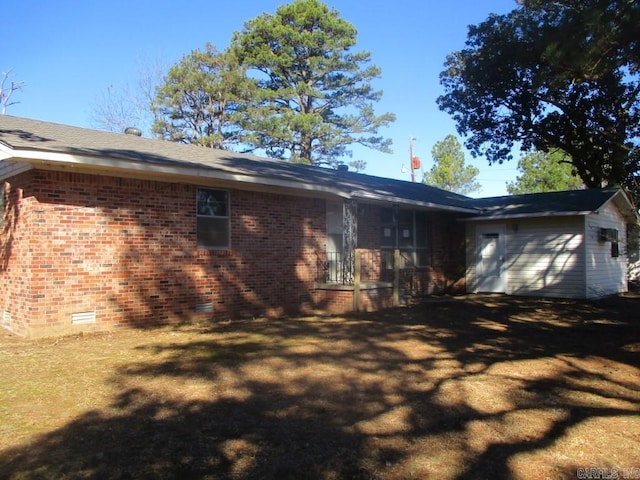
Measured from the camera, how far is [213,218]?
33.8 feet

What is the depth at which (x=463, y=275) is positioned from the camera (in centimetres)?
1702

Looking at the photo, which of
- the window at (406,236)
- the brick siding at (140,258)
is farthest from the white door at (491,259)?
the brick siding at (140,258)

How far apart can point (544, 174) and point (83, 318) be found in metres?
38.8

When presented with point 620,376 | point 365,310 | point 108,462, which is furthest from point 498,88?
point 108,462

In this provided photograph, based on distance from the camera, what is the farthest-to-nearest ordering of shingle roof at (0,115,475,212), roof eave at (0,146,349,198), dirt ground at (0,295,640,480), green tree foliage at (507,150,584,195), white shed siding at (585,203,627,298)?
green tree foliage at (507,150,584,195), white shed siding at (585,203,627,298), shingle roof at (0,115,475,212), roof eave at (0,146,349,198), dirt ground at (0,295,640,480)

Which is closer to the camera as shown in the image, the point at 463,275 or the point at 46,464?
the point at 46,464

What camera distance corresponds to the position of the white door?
16188mm

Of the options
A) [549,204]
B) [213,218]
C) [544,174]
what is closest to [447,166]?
[544,174]

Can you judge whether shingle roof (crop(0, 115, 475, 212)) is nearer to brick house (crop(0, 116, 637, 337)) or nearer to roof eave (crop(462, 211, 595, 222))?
brick house (crop(0, 116, 637, 337))

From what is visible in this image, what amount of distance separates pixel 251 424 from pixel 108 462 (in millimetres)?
1198

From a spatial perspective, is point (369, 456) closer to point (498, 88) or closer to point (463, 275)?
point (463, 275)

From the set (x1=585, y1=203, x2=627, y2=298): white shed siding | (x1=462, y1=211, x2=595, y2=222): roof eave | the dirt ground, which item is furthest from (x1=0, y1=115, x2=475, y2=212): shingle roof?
(x1=585, y1=203, x2=627, y2=298): white shed siding

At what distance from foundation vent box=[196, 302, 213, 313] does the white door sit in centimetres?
978

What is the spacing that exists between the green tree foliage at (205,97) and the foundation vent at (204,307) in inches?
833
